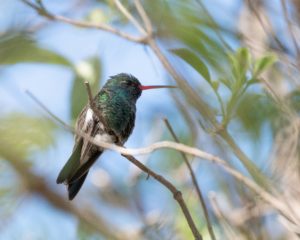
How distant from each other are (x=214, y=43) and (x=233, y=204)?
2.36 feet

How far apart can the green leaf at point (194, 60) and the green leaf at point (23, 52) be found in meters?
0.77

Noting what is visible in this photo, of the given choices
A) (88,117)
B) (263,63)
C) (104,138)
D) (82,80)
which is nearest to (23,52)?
(82,80)

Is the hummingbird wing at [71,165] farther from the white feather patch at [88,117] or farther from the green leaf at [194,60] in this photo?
the green leaf at [194,60]

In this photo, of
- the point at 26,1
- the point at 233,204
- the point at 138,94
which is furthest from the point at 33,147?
the point at 138,94

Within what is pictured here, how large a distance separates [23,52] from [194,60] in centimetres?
89

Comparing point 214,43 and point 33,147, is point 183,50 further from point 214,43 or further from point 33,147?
point 33,147

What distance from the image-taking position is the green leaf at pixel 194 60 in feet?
5.47

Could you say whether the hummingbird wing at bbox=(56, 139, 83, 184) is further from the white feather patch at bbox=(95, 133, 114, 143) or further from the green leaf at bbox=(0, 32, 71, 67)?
the green leaf at bbox=(0, 32, 71, 67)

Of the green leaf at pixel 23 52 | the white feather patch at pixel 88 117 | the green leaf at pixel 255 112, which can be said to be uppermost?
the green leaf at pixel 255 112

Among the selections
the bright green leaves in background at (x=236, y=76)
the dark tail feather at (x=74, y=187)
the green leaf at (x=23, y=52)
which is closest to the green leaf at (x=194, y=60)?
the bright green leaves in background at (x=236, y=76)

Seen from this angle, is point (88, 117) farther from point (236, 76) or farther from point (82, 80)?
point (236, 76)

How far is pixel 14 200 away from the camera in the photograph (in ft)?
9.97

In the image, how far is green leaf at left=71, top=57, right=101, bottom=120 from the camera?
2.53 meters

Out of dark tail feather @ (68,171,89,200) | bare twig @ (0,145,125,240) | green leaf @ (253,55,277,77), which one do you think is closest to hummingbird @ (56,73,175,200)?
dark tail feather @ (68,171,89,200)
